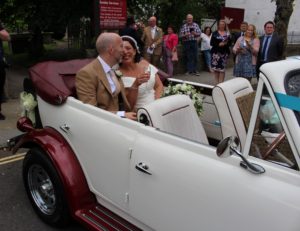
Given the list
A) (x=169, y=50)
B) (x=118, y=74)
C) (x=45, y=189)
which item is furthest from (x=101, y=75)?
(x=169, y=50)

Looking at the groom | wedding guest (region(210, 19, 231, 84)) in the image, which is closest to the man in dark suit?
wedding guest (region(210, 19, 231, 84))

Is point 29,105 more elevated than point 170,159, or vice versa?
point 170,159

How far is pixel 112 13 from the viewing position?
864 cm

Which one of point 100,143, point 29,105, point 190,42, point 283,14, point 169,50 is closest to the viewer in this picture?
point 100,143

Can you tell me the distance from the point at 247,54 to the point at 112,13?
2.97m

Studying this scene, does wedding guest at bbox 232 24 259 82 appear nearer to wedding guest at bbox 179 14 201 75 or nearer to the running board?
wedding guest at bbox 179 14 201 75

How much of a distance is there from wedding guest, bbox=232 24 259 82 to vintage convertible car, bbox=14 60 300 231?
5176 mm

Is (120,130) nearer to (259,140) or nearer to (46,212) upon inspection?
(259,140)

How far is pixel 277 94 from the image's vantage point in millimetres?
2186

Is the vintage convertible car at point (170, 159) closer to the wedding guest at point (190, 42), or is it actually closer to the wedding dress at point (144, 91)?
the wedding dress at point (144, 91)

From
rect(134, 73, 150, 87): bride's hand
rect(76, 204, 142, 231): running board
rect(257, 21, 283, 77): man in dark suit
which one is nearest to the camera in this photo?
rect(76, 204, 142, 231): running board

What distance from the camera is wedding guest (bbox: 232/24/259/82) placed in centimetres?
899

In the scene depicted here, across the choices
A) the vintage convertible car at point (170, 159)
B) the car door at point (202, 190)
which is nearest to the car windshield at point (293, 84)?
the vintage convertible car at point (170, 159)

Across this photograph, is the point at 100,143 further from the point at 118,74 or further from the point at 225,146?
the point at 225,146
